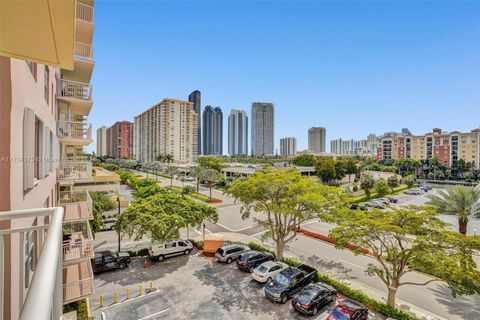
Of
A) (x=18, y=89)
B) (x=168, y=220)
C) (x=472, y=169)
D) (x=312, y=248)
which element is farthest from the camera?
(x=472, y=169)

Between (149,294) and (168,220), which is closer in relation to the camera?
(149,294)

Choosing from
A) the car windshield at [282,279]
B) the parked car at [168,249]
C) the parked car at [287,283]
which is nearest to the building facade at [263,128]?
the parked car at [168,249]

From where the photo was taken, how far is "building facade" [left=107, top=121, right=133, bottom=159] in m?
135

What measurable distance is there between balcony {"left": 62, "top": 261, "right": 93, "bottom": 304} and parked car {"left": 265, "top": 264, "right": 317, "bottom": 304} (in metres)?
8.40

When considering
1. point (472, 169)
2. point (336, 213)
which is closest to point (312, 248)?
point (336, 213)

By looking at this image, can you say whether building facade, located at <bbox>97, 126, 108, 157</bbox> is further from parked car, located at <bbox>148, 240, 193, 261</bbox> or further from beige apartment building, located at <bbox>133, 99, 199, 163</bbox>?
parked car, located at <bbox>148, 240, 193, 261</bbox>

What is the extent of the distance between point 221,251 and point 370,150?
8107 inches

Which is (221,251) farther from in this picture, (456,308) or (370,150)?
(370,150)

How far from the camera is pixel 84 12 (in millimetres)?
13445

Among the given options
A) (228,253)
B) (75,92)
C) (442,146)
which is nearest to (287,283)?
(228,253)

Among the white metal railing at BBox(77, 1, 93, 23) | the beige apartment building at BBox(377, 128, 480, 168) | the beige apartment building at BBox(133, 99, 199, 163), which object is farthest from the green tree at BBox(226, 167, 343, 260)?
the beige apartment building at BBox(377, 128, 480, 168)

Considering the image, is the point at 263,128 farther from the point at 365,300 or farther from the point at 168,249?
the point at 365,300

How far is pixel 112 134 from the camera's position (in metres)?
147

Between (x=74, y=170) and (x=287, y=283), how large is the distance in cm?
1431
